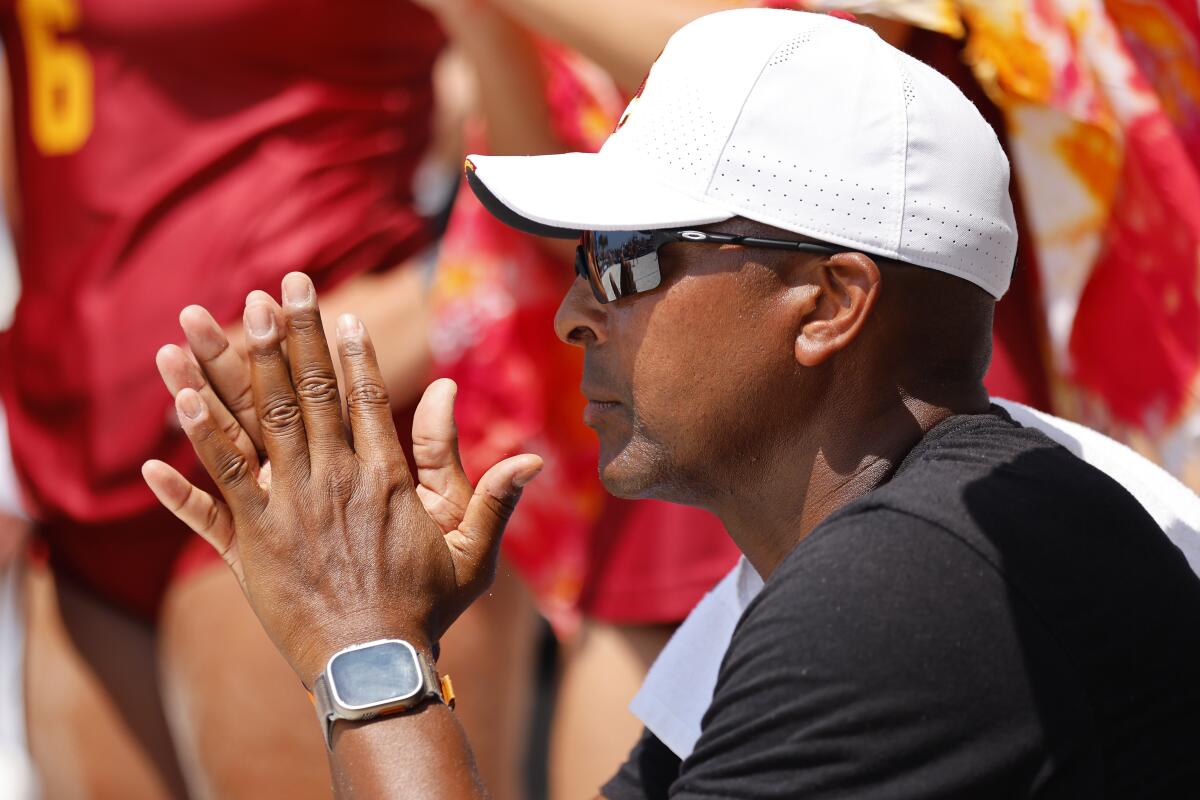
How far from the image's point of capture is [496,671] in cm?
268

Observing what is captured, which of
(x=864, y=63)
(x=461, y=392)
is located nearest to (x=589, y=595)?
(x=461, y=392)

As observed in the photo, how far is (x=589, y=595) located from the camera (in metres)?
2.57

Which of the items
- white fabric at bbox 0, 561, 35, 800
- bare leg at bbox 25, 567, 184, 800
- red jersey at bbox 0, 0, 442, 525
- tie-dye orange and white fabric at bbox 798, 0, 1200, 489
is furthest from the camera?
white fabric at bbox 0, 561, 35, 800

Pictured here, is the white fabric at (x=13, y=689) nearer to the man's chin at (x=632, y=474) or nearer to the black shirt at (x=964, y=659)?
the man's chin at (x=632, y=474)

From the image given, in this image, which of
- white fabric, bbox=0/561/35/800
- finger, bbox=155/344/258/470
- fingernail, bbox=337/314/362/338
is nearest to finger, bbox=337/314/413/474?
fingernail, bbox=337/314/362/338

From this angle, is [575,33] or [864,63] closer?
[864,63]

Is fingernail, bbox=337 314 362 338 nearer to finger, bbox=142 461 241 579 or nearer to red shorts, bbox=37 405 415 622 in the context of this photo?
finger, bbox=142 461 241 579

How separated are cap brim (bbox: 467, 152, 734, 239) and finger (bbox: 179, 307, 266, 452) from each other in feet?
Answer: 0.94

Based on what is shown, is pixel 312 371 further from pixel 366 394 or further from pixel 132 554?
pixel 132 554

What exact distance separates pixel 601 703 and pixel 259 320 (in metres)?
1.25

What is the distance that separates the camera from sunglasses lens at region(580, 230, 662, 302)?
1.58m

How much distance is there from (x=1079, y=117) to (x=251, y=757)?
1.68m

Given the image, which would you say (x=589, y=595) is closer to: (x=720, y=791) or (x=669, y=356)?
(x=669, y=356)

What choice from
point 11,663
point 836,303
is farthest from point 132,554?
point 836,303
